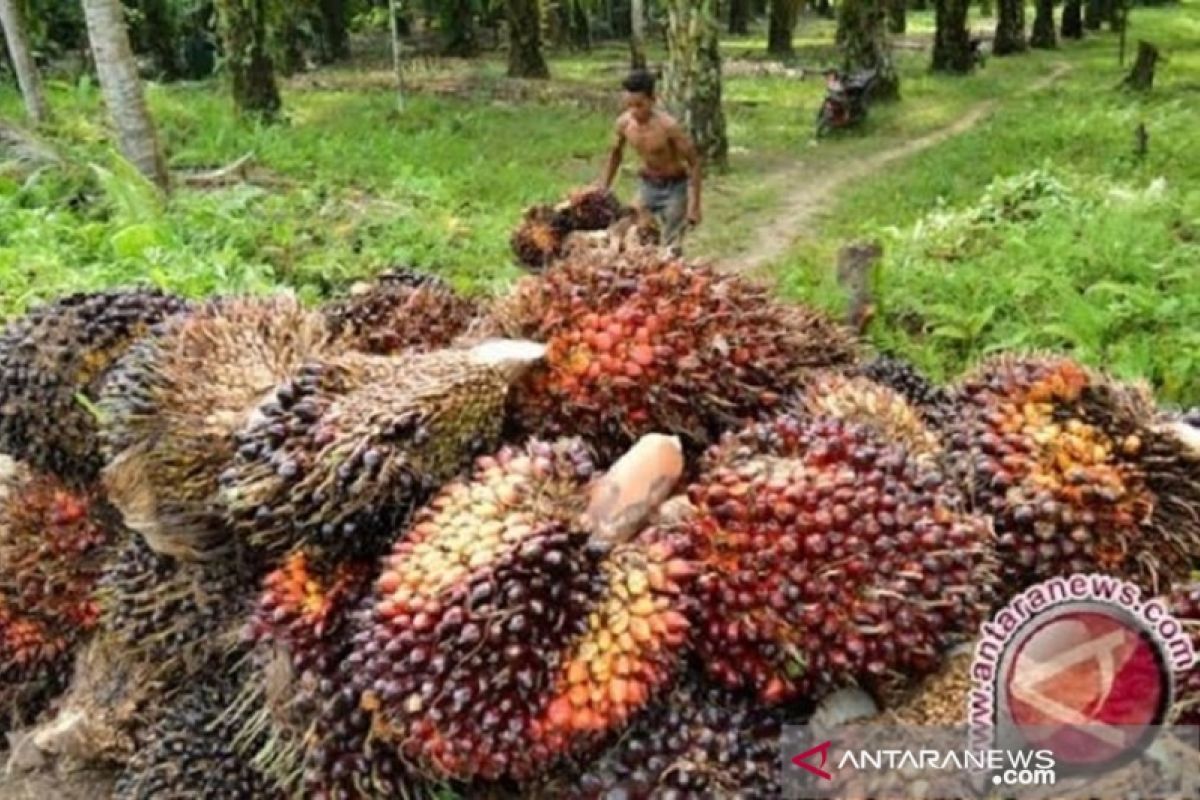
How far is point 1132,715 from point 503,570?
99 centimetres

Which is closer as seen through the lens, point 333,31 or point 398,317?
point 398,317

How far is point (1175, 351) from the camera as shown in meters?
5.67

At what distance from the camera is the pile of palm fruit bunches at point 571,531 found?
1.88 m

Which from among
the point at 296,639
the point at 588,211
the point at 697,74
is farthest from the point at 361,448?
the point at 697,74

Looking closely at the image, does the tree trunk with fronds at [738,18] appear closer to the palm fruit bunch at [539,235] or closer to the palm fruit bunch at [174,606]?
the palm fruit bunch at [539,235]

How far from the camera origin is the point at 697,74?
13.5 meters

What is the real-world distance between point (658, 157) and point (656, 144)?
11 cm

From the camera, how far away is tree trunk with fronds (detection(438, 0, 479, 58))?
26625mm

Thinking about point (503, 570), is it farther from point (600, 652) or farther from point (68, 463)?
point (68, 463)

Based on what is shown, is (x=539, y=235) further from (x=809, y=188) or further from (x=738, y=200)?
(x=809, y=188)

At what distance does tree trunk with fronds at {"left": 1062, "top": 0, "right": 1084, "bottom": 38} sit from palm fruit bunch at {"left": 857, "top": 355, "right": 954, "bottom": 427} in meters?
29.7

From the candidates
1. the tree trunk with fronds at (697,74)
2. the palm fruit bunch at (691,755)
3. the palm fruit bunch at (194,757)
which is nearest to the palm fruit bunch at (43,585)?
the palm fruit bunch at (194,757)

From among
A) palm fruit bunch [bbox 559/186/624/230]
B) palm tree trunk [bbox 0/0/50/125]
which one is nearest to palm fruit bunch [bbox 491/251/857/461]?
palm fruit bunch [bbox 559/186/624/230]

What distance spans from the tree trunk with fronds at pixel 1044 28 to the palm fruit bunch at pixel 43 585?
27993 mm
